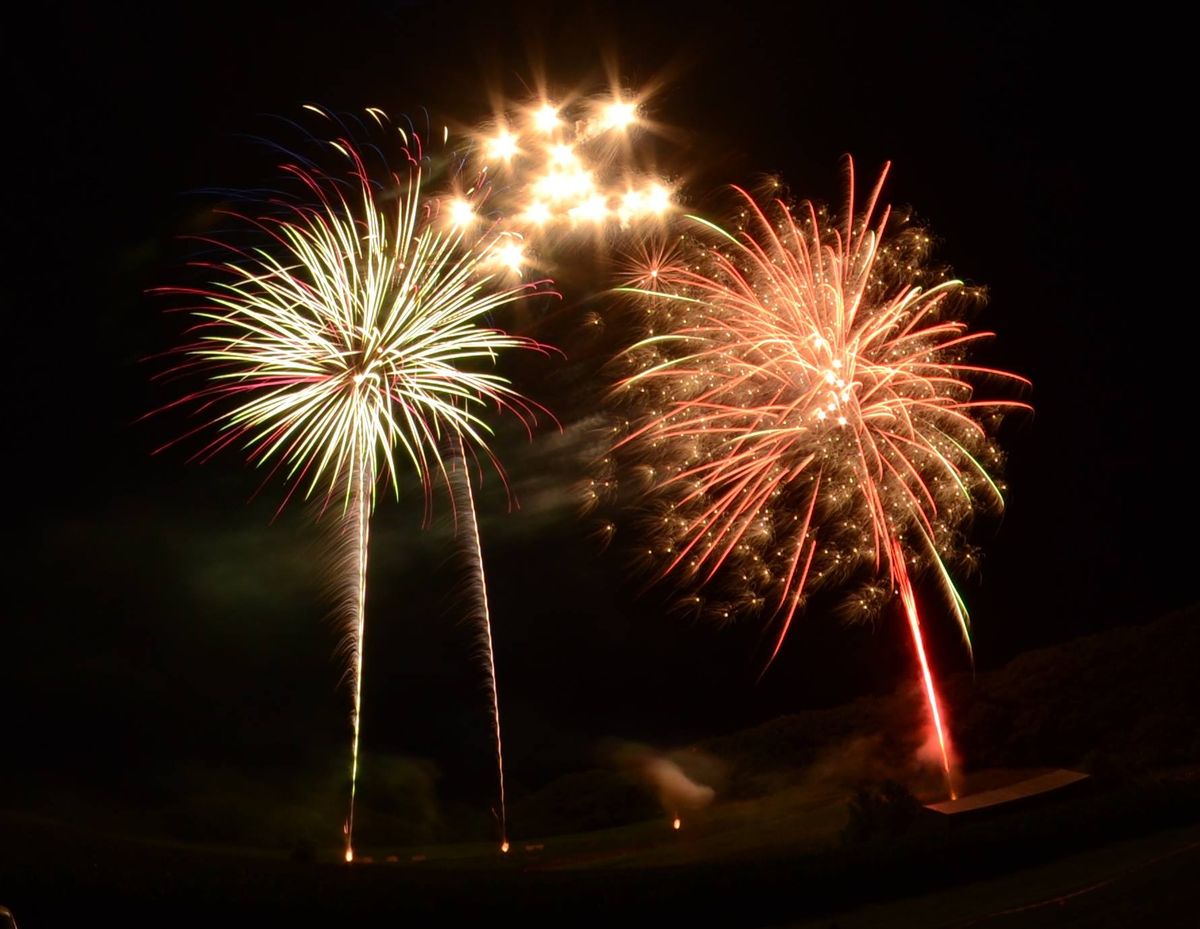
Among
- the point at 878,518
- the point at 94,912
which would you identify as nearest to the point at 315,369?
the point at 94,912

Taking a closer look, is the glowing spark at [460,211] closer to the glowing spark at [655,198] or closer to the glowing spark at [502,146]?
the glowing spark at [502,146]

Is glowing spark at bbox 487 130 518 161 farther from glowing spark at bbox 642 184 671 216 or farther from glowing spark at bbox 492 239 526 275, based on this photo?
glowing spark at bbox 642 184 671 216

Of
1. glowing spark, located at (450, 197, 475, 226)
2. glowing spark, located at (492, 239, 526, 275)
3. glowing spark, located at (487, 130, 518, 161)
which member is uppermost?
glowing spark, located at (487, 130, 518, 161)

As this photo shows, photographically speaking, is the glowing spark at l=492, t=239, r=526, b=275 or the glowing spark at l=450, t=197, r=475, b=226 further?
the glowing spark at l=492, t=239, r=526, b=275

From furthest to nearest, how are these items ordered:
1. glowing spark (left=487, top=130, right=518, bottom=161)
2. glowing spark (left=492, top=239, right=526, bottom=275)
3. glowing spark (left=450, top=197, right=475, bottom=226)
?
glowing spark (left=492, top=239, right=526, bottom=275)
glowing spark (left=450, top=197, right=475, bottom=226)
glowing spark (left=487, top=130, right=518, bottom=161)

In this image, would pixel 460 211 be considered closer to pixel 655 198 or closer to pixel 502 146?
pixel 502 146

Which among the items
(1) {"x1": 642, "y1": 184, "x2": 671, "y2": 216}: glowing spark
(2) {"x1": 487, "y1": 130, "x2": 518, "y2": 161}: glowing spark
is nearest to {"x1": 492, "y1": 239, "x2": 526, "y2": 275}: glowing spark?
(2) {"x1": 487, "y1": 130, "x2": 518, "y2": 161}: glowing spark

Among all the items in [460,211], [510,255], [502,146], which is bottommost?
[510,255]

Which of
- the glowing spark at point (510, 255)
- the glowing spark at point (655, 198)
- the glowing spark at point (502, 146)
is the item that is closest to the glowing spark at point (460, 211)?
the glowing spark at point (510, 255)

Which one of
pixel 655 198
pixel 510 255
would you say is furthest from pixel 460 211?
pixel 655 198

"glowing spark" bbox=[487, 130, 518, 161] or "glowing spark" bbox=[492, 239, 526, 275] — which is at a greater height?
"glowing spark" bbox=[487, 130, 518, 161]

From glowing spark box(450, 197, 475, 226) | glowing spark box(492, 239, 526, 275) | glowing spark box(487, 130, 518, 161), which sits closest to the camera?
glowing spark box(487, 130, 518, 161)

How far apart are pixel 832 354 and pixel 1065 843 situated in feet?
35.9

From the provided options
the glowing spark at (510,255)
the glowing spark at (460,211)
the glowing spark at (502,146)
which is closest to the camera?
the glowing spark at (502,146)
